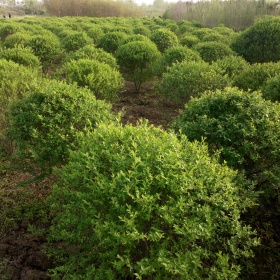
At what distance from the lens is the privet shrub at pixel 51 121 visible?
14.4 ft

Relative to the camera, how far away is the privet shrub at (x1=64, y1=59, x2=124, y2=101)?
6828 millimetres

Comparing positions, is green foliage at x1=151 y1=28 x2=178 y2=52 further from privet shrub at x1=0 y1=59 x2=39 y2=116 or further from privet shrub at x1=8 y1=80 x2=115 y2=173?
privet shrub at x1=8 y1=80 x2=115 y2=173

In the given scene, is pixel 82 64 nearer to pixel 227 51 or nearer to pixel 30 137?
pixel 30 137

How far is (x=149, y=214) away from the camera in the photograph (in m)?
2.62

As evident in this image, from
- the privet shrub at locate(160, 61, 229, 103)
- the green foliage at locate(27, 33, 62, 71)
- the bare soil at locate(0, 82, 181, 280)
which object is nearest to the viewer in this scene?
the bare soil at locate(0, 82, 181, 280)

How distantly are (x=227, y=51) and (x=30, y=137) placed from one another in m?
9.00

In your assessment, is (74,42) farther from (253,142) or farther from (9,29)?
(253,142)

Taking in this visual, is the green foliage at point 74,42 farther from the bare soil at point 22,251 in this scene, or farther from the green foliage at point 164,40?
the bare soil at point 22,251

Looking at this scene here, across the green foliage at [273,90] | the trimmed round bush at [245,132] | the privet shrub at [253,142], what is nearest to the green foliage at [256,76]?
the green foliage at [273,90]

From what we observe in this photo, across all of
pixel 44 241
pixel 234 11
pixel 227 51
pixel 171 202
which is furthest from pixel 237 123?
pixel 234 11

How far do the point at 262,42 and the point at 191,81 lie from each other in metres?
6.36

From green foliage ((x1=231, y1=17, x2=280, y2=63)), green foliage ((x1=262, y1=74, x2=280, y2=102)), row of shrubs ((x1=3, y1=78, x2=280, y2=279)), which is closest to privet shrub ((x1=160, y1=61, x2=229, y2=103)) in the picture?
green foliage ((x1=262, y1=74, x2=280, y2=102))

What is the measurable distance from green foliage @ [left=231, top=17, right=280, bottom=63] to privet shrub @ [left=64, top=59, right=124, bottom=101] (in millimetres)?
7270

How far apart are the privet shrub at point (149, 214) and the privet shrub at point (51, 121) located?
4.31 ft
